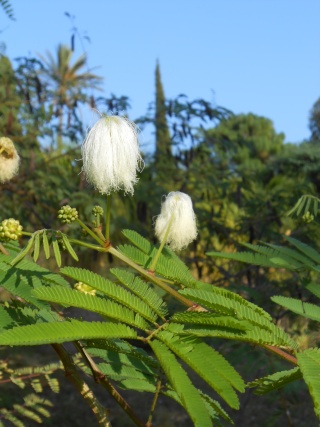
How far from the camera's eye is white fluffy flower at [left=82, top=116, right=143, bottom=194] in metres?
1.24

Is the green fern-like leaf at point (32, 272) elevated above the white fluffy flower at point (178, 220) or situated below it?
below

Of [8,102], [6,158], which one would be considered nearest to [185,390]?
[6,158]

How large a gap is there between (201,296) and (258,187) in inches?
219

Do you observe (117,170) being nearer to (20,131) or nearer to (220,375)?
(220,375)

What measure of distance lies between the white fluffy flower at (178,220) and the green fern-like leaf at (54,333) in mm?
514

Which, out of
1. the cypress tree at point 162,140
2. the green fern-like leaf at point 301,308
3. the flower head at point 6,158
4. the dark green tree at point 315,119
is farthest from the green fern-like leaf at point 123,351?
the dark green tree at point 315,119

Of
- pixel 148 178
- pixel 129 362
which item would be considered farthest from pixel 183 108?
pixel 129 362

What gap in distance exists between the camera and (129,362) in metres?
1.62

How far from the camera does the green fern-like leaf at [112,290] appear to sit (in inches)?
47.0

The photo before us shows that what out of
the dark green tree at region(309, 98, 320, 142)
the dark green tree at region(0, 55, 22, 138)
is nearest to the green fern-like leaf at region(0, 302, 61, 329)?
the dark green tree at region(0, 55, 22, 138)

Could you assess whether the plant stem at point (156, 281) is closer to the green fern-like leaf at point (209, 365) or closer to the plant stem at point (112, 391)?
the green fern-like leaf at point (209, 365)

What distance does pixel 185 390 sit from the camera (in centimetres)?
108

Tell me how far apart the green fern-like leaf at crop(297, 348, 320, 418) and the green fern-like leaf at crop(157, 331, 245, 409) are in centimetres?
12

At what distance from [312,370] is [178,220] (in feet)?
1.77
